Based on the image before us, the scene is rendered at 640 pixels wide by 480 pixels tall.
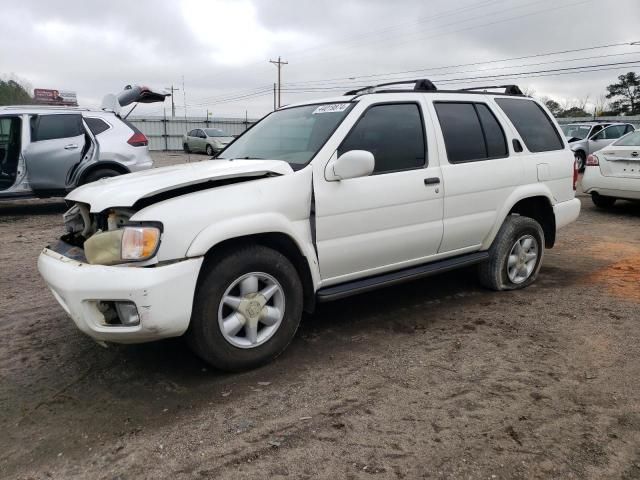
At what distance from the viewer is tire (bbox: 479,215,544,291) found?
478cm

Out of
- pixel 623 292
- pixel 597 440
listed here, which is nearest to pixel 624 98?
pixel 623 292

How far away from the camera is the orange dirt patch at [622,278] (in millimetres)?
4941

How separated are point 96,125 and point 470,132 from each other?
22.9 ft

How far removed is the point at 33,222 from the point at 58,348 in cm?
601

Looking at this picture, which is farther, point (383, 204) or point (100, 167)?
point (100, 167)

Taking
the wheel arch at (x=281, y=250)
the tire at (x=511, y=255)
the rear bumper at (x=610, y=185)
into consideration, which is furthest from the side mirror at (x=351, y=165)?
the rear bumper at (x=610, y=185)

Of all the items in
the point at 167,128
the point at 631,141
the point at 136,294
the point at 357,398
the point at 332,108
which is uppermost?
the point at 167,128

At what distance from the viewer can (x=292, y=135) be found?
4.02 metres

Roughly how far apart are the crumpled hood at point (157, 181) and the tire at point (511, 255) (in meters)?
2.35

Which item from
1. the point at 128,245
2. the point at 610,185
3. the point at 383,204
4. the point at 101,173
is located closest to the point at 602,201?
the point at 610,185

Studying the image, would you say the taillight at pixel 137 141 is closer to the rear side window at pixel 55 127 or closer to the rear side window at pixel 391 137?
the rear side window at pixel 55 127

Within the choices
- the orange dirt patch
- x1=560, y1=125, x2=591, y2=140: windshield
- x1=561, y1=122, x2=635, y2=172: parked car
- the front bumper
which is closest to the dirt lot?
the orange dirt patch

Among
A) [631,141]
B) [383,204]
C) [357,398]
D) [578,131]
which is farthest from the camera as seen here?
[578,131]

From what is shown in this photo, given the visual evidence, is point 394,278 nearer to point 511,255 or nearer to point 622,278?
point 511,255
